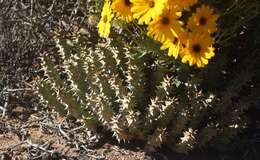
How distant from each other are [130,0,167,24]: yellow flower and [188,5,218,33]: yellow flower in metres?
0.24

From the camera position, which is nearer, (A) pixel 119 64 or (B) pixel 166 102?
(B) pixel 166 102

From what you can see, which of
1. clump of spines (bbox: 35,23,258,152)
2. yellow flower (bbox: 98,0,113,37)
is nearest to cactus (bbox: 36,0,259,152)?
clump of spines (bbox: 35,23,258,152)

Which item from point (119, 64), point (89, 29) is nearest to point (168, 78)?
point (119, 64)

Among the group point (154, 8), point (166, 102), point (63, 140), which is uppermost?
point (154, 8)

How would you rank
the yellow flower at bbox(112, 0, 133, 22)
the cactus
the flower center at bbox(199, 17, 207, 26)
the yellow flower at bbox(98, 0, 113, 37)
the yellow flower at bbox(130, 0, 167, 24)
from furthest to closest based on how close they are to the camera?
the cactus, the yellow flower at bbox(98, 0, 113, 37), the yellow flower at bbox(112, 0, 133, 22), the flower center at bbox(199, 17, 207, 26), the yellow flower at bbox(130, 0, 167, 24)

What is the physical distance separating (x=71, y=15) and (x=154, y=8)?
1.76m

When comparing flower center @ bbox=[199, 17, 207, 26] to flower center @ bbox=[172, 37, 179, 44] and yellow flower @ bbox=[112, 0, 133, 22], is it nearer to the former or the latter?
flower center @ bbox=[172, 37, 179, 44]

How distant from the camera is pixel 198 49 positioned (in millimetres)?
3002

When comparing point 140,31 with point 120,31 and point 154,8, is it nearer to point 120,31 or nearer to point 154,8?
point 120,31

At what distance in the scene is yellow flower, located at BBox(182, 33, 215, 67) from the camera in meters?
3.00

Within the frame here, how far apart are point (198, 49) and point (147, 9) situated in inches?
13.1

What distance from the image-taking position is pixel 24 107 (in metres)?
4.23

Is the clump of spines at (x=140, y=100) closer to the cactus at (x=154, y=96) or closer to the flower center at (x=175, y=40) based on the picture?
the cactus at (x=154, y=96)

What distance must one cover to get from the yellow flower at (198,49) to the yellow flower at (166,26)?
9 centimetres
